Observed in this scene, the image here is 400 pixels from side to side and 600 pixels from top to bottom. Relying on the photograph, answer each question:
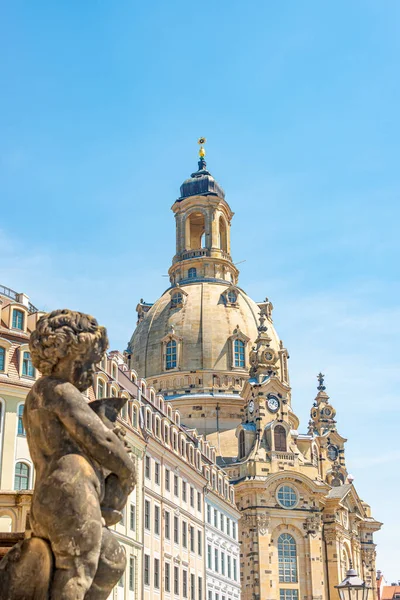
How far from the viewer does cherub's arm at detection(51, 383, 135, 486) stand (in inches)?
297

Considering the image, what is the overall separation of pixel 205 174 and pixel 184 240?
1353 cm

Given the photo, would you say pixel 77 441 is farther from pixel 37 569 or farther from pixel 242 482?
pixel 242 482

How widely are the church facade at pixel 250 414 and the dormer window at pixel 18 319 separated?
59.0 metres

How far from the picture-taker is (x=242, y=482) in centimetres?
9794

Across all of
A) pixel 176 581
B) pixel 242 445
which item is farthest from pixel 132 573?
pixel 242 445

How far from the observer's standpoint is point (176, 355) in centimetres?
11550

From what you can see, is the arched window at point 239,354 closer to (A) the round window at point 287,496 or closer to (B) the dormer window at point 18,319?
(A) the round window at point 287,496

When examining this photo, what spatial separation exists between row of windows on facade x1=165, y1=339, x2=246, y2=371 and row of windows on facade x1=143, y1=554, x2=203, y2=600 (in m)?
53.3

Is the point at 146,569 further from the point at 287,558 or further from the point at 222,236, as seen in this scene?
the point at 222,236

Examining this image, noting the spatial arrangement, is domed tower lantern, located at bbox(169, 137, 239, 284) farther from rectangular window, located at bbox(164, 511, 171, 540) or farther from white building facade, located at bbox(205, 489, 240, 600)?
rectangular window, located at bbox(164, 511, 171, 540)

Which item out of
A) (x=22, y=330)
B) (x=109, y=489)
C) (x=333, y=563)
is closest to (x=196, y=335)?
(x=333, y=563)

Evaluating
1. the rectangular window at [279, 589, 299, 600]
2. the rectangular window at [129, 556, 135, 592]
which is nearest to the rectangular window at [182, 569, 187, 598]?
the rectangular window at [129, 556, 135, 592]

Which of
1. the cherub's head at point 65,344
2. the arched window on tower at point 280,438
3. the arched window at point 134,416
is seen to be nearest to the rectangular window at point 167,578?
the arched window at point 134,416

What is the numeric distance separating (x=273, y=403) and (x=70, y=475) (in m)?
99.4
